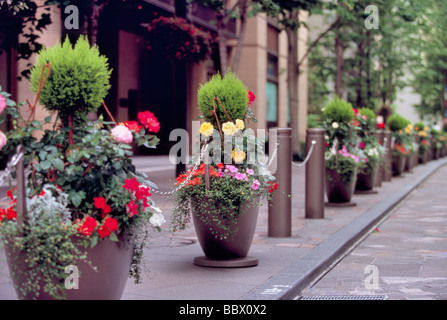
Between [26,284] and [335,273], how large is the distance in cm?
347

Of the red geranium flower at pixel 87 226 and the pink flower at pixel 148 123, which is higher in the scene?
the pink flower at pixel 148 123

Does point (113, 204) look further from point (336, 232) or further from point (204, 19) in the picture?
point (204, 19)

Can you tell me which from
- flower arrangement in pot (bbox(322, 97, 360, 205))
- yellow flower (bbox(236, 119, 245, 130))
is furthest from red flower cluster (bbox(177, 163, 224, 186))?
flower arrangement in pot (bbox(322, 97, 360, 205))

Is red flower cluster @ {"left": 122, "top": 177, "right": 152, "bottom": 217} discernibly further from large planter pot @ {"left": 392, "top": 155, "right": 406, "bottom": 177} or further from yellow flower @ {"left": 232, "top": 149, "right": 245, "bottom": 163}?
large planter pot @ {"left": 392, "top": 155, "right": 406, "bottom": 177}

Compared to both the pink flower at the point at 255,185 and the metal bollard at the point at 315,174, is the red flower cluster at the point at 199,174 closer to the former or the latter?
the pink flower at the point at 255,185

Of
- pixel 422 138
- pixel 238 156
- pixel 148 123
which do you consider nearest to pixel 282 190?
pixel 238 156

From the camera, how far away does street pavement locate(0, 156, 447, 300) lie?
5.57 m

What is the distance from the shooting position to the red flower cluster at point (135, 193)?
4.50 m

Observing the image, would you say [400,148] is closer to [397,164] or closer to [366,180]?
[397,164]

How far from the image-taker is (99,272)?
4.46m

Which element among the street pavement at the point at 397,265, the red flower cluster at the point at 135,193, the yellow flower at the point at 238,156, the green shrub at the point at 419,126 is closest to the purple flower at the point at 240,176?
the yellow flower at the point at 238,156

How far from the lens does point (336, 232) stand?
9.02 m

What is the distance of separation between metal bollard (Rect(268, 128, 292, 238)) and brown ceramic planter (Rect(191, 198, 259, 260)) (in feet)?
5.32
